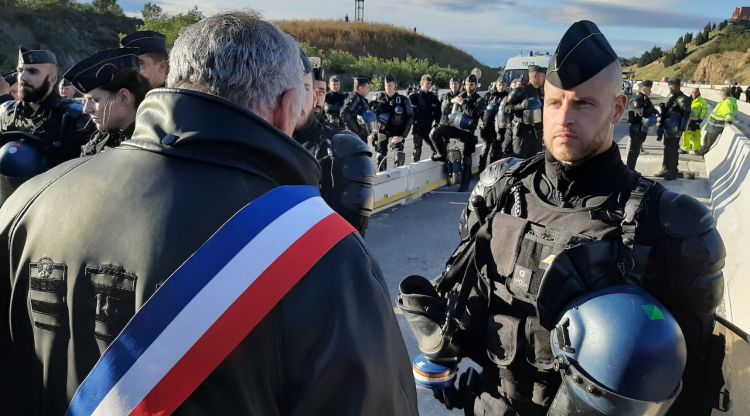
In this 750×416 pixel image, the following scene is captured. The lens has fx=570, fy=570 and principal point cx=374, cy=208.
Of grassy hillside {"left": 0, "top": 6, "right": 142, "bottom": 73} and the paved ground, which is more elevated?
grassy hillside {"left": 0, "top": 6, "right": 142, "bottom": 73}

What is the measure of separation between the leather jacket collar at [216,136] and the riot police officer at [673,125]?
432 inches

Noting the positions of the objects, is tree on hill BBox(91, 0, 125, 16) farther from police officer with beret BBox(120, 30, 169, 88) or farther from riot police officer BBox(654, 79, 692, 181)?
police officer with beret BBox(120, 30, 169, 88)

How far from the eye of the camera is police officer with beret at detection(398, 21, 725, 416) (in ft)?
5.13

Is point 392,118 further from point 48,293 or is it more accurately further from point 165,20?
point 165,20

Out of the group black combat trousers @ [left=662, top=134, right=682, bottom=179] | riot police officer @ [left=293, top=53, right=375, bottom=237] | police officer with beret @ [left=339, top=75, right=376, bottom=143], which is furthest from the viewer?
black combat trousers @ [left=662, top=134, right=682, bottom=179]

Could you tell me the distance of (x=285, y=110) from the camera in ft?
3.96

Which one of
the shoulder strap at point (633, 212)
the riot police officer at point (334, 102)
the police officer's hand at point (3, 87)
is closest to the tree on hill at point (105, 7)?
the riot police officer at point (334, 102)

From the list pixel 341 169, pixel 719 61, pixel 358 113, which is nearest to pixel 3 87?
pixel 358 113

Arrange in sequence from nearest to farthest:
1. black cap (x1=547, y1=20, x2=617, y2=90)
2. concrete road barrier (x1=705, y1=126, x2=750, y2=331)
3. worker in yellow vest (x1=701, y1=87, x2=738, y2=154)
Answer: black cap (x1=547, y1=20, x2=617, y2=90) < concrete road barrier (x1=705, y1=126, x2=750, y2=331) < worker in yellow vest (x1=701, y1=87, x2=738, y2=154)

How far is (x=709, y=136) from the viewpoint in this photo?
14.9 metres

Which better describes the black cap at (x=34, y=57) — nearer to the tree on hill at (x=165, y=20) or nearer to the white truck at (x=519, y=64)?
the white truck at (x=519, y=64)

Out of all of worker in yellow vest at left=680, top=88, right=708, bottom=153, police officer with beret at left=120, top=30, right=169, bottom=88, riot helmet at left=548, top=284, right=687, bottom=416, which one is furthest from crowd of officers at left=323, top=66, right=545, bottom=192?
riot helmet at left=548, top=284, right=687, bottom=416

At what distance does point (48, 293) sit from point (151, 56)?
2648 mm

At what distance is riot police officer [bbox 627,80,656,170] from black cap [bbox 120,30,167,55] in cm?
964
